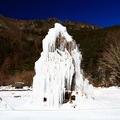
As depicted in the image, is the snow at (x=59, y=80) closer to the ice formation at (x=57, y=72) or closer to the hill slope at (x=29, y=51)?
the ice formation at (x=57, y=72)

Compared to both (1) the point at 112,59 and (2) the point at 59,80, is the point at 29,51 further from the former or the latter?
(2) the point at 59,80

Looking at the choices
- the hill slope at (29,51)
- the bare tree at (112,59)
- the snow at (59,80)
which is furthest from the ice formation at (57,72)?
the bare tree at (112,59)

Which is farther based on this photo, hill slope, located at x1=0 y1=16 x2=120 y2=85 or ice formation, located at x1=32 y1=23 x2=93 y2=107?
hill slope, located at x1=0 y1=16 x2=120 y2=85

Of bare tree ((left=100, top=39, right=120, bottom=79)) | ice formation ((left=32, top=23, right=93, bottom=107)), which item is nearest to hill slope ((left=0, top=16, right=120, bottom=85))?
bare tree ((left=100, top=39, right=120, bottom=79))

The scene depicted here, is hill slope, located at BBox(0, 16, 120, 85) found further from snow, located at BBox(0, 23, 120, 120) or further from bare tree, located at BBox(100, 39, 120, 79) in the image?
snow, located at BBox(0, 23, 120, 120)

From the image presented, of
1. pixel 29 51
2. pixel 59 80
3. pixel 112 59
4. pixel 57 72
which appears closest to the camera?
pixel 59 80

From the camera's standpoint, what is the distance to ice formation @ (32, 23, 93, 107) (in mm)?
7555

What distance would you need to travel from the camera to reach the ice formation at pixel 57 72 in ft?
24.8

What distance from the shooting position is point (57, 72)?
7.80m

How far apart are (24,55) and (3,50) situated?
10.0 feet

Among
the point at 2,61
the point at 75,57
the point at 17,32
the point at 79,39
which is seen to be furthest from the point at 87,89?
the point at 17,32

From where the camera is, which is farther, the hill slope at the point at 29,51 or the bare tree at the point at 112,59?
the hill slope at the point at 29,51

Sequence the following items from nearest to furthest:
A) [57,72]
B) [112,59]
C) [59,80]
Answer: [59,80], [57,72], [112,59]

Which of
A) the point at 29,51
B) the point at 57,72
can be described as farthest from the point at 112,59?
the point at 29,51
